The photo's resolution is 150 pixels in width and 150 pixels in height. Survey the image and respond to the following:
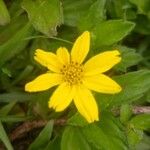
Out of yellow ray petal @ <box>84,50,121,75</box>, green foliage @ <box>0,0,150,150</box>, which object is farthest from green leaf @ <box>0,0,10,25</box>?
yellow ray petal @ <box>84,50,121,75</box>

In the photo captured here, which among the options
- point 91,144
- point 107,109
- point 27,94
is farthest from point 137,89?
point 27,94

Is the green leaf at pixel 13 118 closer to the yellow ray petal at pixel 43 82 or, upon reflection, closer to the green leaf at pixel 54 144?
the green leaf at pixel 54 144

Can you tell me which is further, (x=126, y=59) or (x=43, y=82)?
(x=126, y=59)

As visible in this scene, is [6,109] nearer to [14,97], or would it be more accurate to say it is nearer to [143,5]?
[14,97]

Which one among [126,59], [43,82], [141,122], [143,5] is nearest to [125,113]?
[141,122]

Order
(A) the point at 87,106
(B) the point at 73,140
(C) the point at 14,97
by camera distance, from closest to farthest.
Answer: (A) the point at 87,106, (B) the point at 73,140, (C) the point at 14,97

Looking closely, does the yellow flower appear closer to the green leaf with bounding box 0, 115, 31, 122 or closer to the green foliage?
the green foliage

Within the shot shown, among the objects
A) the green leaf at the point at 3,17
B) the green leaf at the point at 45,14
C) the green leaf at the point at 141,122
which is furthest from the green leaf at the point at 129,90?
the green leaf at the point at 3,17

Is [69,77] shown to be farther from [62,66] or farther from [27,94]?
[27,94]
